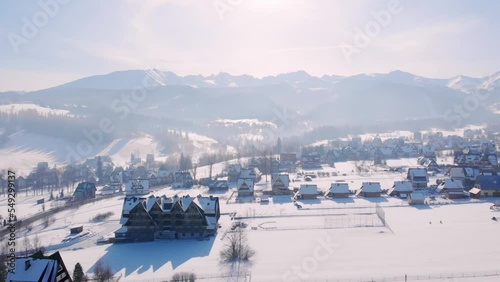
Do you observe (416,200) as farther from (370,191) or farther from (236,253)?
(236,253)

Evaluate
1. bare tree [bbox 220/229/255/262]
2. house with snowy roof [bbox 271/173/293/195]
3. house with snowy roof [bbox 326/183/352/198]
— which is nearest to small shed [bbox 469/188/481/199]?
house with snowy roof [bbox 326/183/352/198]

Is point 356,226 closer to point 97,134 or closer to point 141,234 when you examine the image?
point 141,234

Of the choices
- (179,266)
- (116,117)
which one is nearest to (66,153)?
(116,117)

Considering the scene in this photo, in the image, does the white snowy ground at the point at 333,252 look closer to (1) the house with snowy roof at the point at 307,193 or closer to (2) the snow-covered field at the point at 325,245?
(2) the snow-covered field at the point at 325,245

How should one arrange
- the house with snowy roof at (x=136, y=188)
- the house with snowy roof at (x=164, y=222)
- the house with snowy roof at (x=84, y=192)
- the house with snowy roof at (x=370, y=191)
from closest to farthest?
the house with snowy roof at (x=164, y=222) → the house with snowy roof at (x=370, y=191) → the house with snowy roof at (x=84, y=192) → the house with snowy roof at (x=136, y=188)

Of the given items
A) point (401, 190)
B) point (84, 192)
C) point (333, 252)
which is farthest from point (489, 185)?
point (84, 192)

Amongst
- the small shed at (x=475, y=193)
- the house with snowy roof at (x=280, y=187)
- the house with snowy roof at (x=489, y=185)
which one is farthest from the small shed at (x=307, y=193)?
the house with snowy roof at (x=489, y=185)

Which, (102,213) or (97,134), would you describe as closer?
(102,213)
